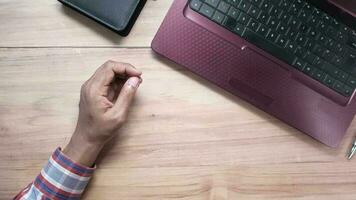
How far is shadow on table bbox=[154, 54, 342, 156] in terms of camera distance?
77cm

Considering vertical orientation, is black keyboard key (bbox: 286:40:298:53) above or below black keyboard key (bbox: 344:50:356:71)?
below

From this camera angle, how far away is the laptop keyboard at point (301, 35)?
2.43 feet

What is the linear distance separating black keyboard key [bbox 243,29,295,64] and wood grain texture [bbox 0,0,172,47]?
0.14 meters

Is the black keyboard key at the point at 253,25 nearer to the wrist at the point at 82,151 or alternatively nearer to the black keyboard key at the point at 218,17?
Answer: the black keyboard key at the point at 218,17

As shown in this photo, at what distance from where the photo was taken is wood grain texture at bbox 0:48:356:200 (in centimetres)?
76

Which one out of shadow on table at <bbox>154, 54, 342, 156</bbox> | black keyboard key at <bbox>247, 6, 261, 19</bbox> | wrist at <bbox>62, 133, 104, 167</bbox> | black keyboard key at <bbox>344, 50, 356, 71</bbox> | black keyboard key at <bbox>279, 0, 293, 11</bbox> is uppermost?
black keyboard key at <bbox>279, 0, 293, 11</bbox>

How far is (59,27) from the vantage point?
31.2 inches

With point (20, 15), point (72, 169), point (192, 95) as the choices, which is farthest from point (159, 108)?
point (20, 15)

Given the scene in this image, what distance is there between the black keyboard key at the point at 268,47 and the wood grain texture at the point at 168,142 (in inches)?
3.7

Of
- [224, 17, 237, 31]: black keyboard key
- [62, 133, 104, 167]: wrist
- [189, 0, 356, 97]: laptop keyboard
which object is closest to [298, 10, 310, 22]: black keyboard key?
[189, 0, 356, 97]: laptop keyboard

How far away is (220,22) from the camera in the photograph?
0.75 meters

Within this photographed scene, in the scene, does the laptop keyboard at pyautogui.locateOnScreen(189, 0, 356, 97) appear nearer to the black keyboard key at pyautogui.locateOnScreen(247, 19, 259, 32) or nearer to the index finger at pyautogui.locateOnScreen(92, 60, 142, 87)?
the black keyboard key at pyautogui.locateOnScreen(247, 19, 259, 32)

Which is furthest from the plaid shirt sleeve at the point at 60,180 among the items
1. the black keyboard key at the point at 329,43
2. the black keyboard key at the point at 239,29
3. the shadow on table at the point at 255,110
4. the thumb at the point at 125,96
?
the black keyboard key at the point at 329,43

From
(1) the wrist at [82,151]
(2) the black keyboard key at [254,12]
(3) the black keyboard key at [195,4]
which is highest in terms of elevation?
(2) the black keyboard key at [254,12]
